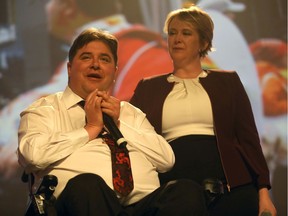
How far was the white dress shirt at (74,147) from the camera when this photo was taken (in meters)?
1.85

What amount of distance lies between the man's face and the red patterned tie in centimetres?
22

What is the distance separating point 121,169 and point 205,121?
48 cm

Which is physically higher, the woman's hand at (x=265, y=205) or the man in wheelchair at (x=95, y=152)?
the man in wheelchair at (x=95, y=152)

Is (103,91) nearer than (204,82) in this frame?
Yes

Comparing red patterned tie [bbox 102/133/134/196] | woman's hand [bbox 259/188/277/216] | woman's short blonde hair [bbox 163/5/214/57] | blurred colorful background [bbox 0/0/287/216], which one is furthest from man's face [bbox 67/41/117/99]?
blurred colorful background [bbox 0/0/287/216]

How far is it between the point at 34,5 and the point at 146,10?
0.60 meters

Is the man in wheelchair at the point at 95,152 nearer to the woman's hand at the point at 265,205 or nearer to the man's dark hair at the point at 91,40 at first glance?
the man's dark hair at the point at 91,40

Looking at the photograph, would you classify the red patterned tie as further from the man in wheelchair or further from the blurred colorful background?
the blurred colorful background

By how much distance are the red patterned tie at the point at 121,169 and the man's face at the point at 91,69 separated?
0.73 ft

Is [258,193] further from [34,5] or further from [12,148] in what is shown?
[34,5]

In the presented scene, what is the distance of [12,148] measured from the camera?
2992mm

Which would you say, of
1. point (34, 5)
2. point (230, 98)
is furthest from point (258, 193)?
point (34, 5)

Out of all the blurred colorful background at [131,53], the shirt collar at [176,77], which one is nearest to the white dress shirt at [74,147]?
the shirt collar at [176,77]

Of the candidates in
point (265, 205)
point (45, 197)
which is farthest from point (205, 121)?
point (45, 197)
